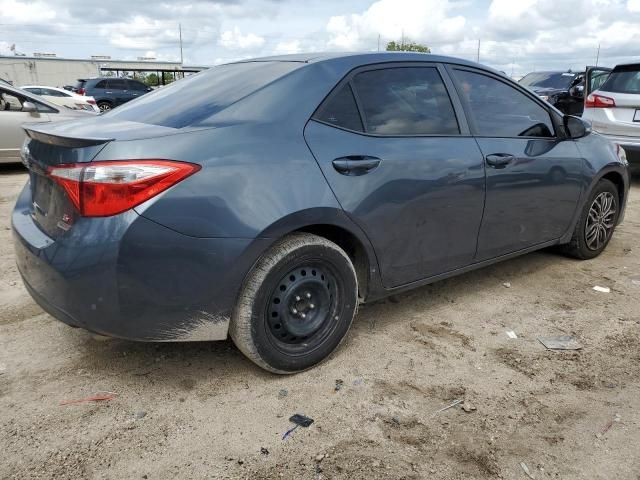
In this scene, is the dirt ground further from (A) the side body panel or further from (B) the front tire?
(A) the side body panel

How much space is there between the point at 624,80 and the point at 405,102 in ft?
20.1

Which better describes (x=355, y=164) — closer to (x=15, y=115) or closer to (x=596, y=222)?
(x=596, y=222)

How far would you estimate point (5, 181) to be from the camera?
26.8 ft

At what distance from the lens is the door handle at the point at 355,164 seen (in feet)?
9.13

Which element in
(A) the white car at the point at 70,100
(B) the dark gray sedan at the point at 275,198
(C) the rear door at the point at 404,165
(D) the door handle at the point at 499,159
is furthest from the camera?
(A) the white car at the point at 70,100

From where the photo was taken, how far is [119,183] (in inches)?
90.0

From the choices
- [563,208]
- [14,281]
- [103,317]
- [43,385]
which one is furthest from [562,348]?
[14,281]

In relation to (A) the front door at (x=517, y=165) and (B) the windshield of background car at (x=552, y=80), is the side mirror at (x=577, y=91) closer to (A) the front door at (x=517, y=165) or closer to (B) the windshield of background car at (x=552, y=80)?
(B) the windshield of background car at (x=552, y=80)

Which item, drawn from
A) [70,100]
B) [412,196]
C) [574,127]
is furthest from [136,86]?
[412,196]

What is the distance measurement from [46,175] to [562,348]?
9.58ft

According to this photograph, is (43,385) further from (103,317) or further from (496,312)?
(496,312)

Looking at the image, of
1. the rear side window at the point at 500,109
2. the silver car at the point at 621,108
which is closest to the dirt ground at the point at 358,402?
the rear side window at the point at 500,109

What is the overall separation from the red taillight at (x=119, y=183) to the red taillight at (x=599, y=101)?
7422 mm

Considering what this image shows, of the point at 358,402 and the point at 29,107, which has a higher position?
the point at 29,107
